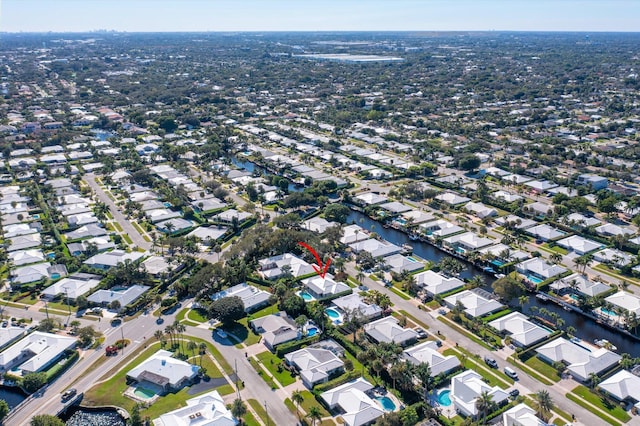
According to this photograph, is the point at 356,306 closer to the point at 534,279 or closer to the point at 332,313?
the point at 332,313

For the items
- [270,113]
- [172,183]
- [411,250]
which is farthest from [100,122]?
[411,250]

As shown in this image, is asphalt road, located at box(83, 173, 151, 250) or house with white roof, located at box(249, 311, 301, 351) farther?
asphalt road, located at box(83, 173, 151, 250)

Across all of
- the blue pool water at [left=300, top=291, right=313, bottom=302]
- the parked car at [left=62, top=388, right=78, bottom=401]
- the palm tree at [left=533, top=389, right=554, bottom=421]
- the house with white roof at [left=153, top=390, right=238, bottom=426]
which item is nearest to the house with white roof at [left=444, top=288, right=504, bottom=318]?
the palm tree at [left=533, top=389, right=554, bottom=421]

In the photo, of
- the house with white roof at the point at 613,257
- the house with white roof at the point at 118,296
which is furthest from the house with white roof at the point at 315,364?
the house with white roof at the point at 613,257

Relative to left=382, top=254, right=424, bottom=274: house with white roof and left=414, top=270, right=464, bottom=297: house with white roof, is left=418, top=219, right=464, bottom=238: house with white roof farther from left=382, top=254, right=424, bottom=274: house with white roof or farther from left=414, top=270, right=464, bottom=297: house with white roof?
left=414, top=270, right=464, bottom=297: house with white roof

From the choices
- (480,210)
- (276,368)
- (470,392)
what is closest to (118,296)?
(276,368)

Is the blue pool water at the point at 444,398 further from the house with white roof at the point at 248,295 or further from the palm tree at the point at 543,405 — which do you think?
the house with white roof at the point at 248,295
